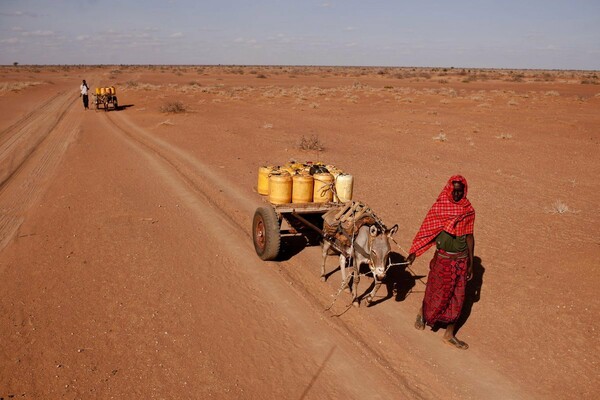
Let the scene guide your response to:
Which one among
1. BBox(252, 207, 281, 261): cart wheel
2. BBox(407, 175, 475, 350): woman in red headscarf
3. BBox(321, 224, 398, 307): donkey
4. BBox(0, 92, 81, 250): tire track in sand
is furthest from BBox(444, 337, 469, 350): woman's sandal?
BBox(0, 92, 81, 250): tire track in sand

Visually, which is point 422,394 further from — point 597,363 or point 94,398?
point 94,398

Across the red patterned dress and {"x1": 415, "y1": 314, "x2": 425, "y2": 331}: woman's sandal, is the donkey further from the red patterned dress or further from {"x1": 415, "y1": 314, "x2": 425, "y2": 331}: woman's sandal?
{"x1": 415, "y1": 314, "x2": 425, "y2": 331}: woman's sandal

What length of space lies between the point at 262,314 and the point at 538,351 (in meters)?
3.87

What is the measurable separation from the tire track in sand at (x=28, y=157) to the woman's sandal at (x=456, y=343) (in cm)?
838

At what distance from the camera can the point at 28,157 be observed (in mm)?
16531

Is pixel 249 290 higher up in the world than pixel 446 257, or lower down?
lower down

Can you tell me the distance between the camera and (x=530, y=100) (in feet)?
127

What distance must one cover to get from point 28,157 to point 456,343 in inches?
666

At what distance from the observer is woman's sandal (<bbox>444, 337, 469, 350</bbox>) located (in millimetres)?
5840

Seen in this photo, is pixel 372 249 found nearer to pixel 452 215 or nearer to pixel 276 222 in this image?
pixel 452 215

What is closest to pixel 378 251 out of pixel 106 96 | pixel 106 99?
pixel 106 96

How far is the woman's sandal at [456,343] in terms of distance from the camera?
584 cm

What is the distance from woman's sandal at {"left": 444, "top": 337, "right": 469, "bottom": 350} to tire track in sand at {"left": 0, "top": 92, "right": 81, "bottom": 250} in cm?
838

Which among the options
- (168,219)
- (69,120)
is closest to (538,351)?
(168,219)
